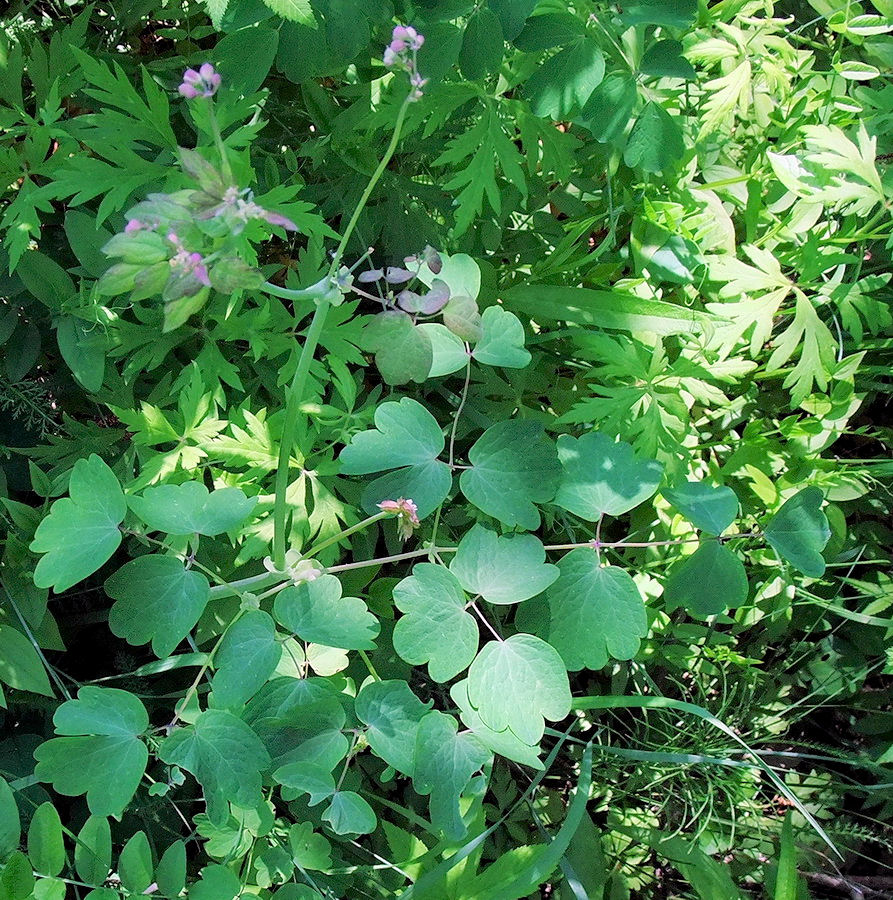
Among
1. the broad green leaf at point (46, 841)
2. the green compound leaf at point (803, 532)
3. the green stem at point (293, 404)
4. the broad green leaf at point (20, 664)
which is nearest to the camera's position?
the green stem at point (293, 404)

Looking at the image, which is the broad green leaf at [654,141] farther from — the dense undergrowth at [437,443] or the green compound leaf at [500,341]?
the green compound leaf at [500,341]

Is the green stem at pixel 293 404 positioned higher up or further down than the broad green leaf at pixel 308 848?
higher up

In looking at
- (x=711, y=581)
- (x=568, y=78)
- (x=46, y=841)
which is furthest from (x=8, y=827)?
(x=568, y=78)

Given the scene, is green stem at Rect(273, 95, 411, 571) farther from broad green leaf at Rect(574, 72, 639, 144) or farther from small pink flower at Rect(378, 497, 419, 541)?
broad green leaf at Rect(574, 72, 639, 144)

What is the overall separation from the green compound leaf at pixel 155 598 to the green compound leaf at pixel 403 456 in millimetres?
273

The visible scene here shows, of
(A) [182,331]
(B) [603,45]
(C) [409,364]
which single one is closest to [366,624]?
(C) [409,364]

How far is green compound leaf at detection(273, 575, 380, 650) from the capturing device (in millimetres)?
1163

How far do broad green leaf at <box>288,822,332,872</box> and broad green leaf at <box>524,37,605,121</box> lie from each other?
123 centimetres

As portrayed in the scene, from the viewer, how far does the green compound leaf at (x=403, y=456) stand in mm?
1231

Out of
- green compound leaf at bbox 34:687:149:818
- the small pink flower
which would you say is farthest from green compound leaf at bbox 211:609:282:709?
the small pink flower

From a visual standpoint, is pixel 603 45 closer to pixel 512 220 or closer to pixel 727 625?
pixel 512 220

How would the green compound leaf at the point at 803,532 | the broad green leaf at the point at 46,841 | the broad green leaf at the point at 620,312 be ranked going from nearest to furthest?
1. the broad green leaf at the point at 46,841
2. the green compound leaf at the point at 803,532
3. the broad green leaf at the point at 620,312

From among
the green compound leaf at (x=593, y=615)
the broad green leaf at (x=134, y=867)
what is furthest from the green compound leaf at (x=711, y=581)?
the broad green leaf at (x=134, y=867)

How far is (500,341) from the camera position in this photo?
1.31 metres
